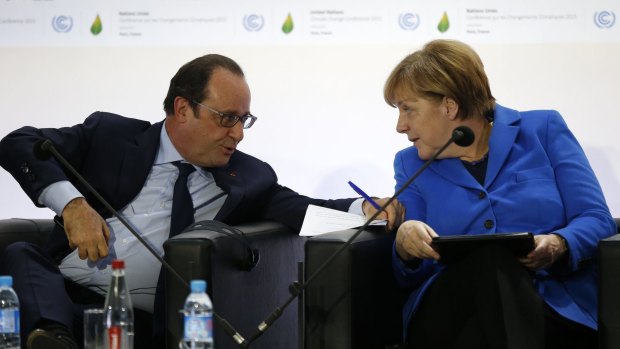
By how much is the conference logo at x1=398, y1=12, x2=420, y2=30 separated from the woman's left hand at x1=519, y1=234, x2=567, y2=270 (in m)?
1.17

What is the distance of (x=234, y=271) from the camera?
8.20 feet

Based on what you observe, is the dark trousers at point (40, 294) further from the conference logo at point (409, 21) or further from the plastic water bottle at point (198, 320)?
the conference logo at point (409, 21)

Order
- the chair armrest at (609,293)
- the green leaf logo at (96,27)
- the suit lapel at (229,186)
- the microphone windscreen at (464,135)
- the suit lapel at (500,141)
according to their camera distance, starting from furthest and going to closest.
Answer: the green leaf logo at (96,27), the suit lapel at (229,186), the suit lapel at (500,141), the microphone windscreen at (464,135), the chair armrest at (609,293)

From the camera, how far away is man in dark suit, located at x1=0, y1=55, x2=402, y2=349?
2654 millimetres

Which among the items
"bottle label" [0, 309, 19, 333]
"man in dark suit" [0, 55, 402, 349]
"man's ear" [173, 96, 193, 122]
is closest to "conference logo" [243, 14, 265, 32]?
"man in dark suit" [0, 55, 402, 349]

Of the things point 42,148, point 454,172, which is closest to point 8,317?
point 42,148

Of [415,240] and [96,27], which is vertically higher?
[96,27]

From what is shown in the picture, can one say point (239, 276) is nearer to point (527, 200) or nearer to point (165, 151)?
point (165, 151)

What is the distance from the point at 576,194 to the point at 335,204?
2.41 ft

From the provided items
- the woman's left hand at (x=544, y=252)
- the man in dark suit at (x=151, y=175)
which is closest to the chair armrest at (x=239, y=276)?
the man in dark suit at (x=151, y=175)

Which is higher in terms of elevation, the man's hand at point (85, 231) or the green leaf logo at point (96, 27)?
the green leaf logo at point (96, 27)

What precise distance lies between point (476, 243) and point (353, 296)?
327 mm

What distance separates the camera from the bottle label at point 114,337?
1812 millimetres

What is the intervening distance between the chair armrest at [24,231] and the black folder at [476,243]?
141 centimetres
